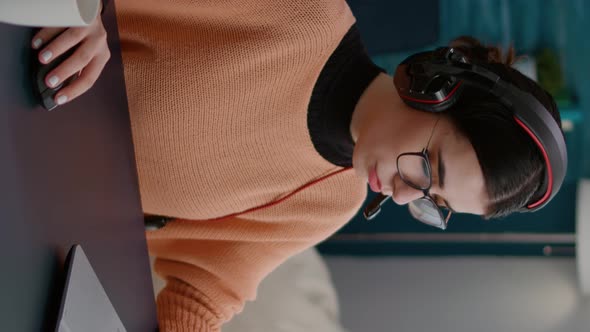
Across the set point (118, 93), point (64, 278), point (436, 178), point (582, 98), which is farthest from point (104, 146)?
point (582, 98)

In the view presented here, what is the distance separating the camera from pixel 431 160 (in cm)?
110

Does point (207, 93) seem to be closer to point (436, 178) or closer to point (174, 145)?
point (174, 145)

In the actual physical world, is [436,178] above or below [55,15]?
below

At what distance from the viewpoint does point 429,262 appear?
9.23 ft

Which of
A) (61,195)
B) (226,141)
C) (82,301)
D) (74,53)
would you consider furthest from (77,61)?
(226,141)

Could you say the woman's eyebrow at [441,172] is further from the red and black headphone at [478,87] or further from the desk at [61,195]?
the desk at [61,195]

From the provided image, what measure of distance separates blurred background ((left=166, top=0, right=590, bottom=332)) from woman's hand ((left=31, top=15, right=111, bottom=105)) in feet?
4.90

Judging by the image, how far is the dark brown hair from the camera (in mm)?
1034

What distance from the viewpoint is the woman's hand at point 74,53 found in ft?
2.33

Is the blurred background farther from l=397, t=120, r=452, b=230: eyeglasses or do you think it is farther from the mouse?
the mouse

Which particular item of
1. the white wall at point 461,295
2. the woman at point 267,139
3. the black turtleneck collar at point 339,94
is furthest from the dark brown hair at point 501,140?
the white wall at point 461,295

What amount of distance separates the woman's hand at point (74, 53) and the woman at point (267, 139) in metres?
0.30

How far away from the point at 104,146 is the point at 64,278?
23 centimetres


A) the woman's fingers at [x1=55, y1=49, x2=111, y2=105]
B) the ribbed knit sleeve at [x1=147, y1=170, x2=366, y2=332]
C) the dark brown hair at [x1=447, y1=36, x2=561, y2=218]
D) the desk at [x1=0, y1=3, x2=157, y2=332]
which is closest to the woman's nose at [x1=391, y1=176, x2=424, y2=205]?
the dark brown hair at [x1=447, y1=36, x2=561, y2=218]
